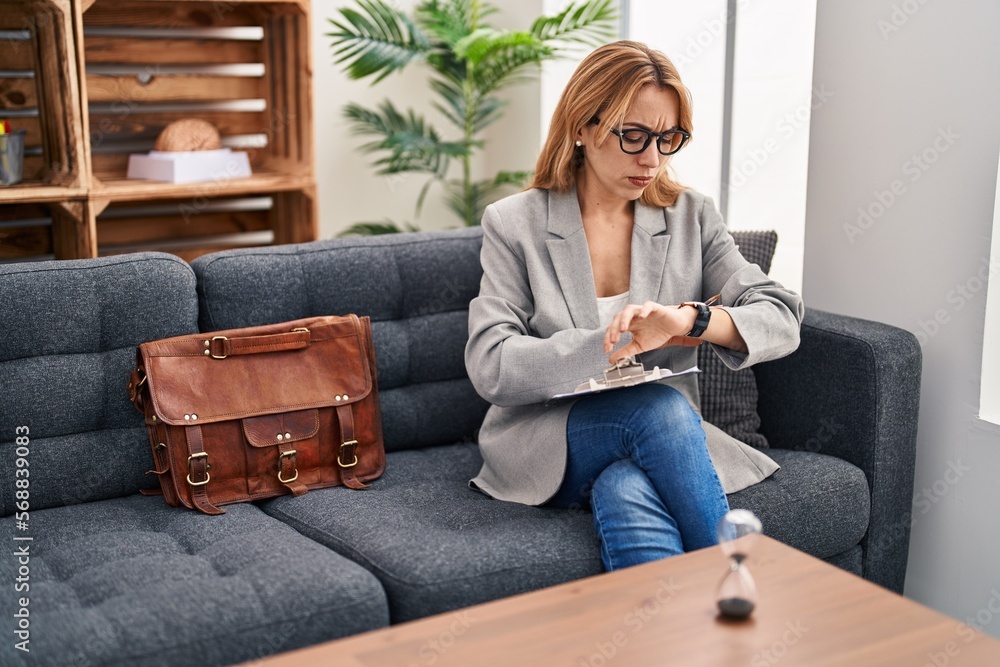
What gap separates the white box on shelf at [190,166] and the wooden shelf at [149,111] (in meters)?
0.04

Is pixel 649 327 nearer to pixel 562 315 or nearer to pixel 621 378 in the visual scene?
pixel 621 378

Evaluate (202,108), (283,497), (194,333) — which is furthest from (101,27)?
(283,497)

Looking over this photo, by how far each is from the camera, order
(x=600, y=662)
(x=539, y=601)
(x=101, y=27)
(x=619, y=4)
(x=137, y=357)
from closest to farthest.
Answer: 1. (x=600, y=662)
2. (x=539, y=601)
3. (x=137, y=357)
4. (x=101, y=27)
5. (x=619, y=4)

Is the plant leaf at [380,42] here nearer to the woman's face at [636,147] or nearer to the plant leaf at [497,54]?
the plant leaf at [497,54]

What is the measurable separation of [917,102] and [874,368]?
22.7 inches

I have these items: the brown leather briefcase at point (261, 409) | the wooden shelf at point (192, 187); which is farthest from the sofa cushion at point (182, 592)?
the wooden shelf at point (192, 187)

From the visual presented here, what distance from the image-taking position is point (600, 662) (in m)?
1.18

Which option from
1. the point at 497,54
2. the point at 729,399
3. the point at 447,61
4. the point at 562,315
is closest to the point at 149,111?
the point at 447,61

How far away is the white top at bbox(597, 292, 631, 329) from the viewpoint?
2006mm

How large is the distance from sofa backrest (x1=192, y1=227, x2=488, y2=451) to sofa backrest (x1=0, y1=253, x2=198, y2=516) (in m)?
0.12

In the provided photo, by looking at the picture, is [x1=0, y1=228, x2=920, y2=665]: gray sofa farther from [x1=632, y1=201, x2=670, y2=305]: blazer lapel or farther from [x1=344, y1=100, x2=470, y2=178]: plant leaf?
[x1=344, y1=100, x2=470, y2=178]: plant leaf

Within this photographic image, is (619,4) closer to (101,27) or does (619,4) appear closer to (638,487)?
(101,27)

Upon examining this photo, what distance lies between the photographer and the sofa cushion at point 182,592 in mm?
1415

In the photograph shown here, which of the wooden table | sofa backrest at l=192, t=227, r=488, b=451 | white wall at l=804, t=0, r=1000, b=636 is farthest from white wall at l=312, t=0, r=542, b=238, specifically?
the wooden table
